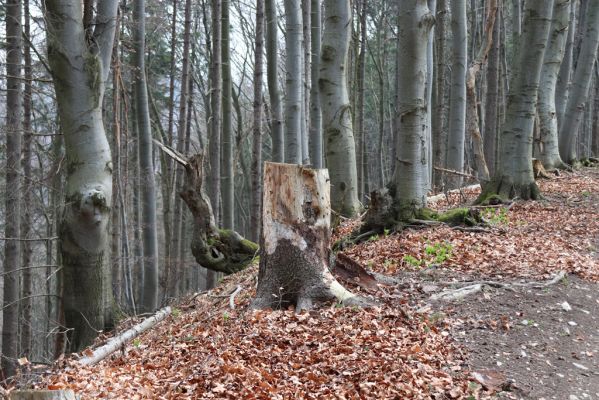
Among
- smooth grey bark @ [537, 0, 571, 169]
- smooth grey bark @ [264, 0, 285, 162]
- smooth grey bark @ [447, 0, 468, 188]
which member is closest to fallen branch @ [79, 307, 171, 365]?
smooth grey bark @ [264, 0, 285, 162]

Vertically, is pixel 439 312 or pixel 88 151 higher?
pixel 88 151

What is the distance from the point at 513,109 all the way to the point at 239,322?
6853mm

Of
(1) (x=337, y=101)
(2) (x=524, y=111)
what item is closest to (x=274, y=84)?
(1) (x=337, y=101)

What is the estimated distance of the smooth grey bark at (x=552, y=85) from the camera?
1321 centimetres

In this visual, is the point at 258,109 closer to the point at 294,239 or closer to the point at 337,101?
the point at 337,101

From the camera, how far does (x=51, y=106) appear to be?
55.8 ft

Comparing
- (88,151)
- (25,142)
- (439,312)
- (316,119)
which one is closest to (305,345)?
(439,312)

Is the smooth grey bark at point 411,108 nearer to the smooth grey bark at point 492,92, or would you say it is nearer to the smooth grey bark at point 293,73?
the smooth grey bark at point 293,73

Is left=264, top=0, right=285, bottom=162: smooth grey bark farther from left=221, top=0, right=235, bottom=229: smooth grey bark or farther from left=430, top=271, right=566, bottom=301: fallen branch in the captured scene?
left=430, top=271, right=566, bottom=301: fallen branch

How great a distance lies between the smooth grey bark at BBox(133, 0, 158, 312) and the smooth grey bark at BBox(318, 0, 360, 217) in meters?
5.52

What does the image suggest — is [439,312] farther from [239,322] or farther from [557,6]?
[557,6]

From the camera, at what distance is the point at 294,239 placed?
5.35 m

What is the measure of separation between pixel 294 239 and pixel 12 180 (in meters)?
7.23

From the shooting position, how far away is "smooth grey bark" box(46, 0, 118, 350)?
6.64 meters
